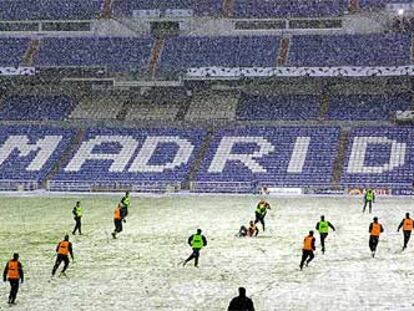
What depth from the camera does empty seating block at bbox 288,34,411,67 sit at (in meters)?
56.5

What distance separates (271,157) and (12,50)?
2304 centimetres

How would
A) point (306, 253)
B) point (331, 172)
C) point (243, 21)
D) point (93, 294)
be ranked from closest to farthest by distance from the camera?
1. point (93, 294)
2. point (306, 253)
3. point (331, 172)
4. point (243, 21)

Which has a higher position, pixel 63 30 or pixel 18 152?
pixel 63 30

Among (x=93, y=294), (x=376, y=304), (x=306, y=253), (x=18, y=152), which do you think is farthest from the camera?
(x=18, y=152)

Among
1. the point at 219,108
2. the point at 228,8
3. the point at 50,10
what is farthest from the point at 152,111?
the point at 50,10

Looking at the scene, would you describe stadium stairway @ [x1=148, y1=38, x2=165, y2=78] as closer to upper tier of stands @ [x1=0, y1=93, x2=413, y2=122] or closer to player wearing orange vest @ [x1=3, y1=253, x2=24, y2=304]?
upper tier of stands @ [x1=0, y1=93, x2=413, y2=122]

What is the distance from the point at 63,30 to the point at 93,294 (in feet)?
144

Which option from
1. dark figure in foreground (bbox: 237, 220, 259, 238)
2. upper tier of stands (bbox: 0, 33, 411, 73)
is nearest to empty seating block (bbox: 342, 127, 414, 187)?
upper tier of stands (bbox: 0, 33, 411, 73)

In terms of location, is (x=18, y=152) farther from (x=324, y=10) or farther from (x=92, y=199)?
(x=324, y=10)

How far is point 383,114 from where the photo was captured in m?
56.8

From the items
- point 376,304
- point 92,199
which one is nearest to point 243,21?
point 92,199

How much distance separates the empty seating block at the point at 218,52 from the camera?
58.5 meters

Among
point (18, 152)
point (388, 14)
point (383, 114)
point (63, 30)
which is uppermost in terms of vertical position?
point (388, 14)

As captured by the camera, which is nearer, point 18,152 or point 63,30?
point 18,152
